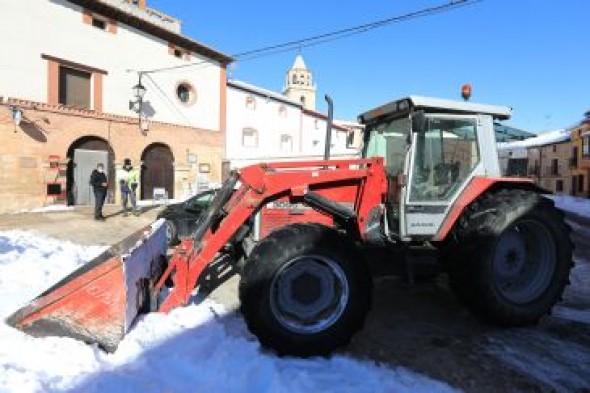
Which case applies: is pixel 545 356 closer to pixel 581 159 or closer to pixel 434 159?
pixel 434 159

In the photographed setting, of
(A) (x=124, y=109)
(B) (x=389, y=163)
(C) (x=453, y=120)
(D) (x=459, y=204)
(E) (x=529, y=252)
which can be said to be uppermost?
(A) (x=124, y=109)

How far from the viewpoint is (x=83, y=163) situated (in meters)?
19.4

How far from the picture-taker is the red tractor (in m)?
4.41

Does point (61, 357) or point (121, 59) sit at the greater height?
point (121, 59)

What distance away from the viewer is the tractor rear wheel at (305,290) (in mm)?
4414

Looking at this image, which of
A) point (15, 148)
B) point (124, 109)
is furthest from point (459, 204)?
point (124, 109)

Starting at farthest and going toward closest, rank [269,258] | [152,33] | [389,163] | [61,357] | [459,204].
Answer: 1. [152,33]
2. [389,163]
3. [459,204]
4. [269,258]
5. [61,357]

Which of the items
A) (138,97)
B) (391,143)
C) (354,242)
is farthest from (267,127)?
(354,242)

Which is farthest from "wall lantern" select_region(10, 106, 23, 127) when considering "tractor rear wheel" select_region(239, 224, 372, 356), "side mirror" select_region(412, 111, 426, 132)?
"side mirror" select_region(412, 111, 426, 132)

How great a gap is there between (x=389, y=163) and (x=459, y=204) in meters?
1.00

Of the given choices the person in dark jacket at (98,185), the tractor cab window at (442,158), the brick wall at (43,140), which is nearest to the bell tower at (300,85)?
the brick wall at (43,140)

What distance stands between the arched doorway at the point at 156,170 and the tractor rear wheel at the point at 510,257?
1826 cm

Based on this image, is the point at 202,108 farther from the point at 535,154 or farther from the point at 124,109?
the point at 535,154

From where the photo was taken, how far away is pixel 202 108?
24062mm
